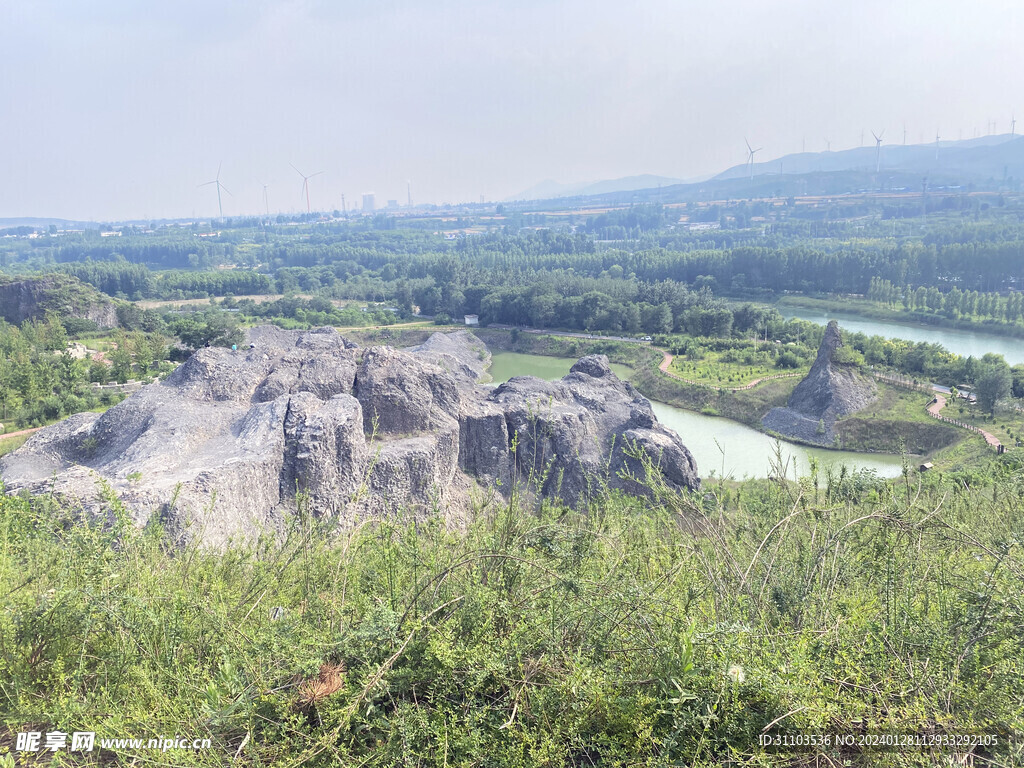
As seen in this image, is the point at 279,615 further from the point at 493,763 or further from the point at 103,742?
the point at 493,763

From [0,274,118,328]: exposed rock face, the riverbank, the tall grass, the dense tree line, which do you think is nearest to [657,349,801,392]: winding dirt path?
the riverbank

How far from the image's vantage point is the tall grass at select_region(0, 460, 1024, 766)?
3.33 m

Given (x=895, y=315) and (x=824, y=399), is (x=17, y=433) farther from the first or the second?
(x=895, y=315)

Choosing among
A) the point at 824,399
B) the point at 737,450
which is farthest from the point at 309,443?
the point at 824,399

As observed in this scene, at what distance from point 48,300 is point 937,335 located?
63329mm

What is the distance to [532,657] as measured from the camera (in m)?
4.01

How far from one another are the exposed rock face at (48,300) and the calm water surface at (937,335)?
178 ft

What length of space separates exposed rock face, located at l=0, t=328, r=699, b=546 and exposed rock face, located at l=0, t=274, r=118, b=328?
→ 3367 cm

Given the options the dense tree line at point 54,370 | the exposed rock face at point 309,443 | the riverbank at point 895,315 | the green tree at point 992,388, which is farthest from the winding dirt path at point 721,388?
the dense tree line at point 54,370

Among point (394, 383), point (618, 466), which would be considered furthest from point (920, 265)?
point (394, 383)

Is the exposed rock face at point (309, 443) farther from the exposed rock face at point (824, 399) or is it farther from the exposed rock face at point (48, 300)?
the exposed rock face at point (48, 300)

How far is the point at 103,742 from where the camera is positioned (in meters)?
3.39

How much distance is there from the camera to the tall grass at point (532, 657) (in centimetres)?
333

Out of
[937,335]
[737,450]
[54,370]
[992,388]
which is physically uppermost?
[54,370]
